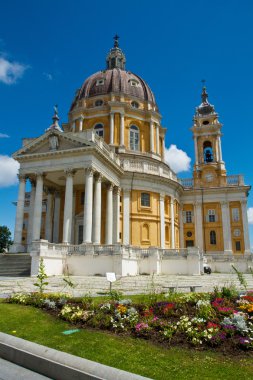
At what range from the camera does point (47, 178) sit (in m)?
33.8

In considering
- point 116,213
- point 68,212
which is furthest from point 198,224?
point 68,212

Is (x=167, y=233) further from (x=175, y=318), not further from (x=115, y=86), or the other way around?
(x=175, y=318)

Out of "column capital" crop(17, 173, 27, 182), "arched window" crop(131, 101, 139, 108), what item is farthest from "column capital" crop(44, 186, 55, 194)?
"arched window" crop(131, 101, 139, 108)

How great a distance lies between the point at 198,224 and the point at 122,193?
591 inches

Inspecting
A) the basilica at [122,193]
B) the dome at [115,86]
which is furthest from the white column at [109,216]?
the dome at [115,86]

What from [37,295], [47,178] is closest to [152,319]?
[37,295]

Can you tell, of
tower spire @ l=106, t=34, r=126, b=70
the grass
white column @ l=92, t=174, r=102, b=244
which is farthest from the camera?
tower spire @ l=106, t=34, r=126, b=70

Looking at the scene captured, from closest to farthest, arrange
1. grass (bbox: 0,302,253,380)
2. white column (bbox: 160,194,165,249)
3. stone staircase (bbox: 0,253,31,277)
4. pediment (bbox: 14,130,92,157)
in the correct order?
grass (bbox: 0,302,253,380) → stone staircase (bbox: 0,253,31,277) → pediment (bbox: 14,130,92,157) → white column (bbox: 160,194,165,249)

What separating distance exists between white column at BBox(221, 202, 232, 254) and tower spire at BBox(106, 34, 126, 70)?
28.3 meters

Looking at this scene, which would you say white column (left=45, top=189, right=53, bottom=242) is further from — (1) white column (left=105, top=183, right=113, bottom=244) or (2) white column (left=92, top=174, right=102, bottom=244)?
(2) white column (left=92, top=174, right=102, bottom=244)

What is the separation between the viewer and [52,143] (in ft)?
99.9

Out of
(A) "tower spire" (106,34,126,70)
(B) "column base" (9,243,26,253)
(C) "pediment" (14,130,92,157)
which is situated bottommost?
(B) "column base" (9,243,26,253)

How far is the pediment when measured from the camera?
29.7 meters

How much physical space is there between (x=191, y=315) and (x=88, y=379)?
366 cm
